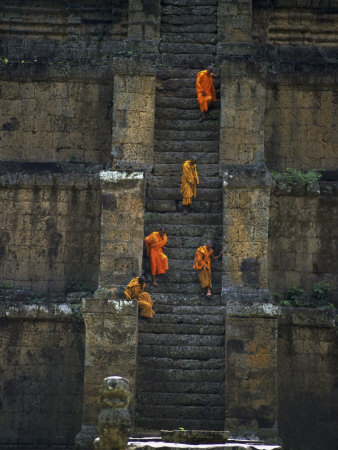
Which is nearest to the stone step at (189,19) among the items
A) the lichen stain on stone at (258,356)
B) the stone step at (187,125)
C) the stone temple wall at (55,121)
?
the stone temple wall at (55,121)

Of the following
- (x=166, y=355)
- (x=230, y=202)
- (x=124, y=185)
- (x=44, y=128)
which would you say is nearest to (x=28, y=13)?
(x=44, y=128)

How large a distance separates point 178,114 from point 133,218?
2766 mm

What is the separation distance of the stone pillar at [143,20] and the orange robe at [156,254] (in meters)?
4.84

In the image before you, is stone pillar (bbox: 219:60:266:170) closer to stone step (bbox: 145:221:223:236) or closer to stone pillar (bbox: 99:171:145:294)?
stone step (bbox: 145:221:223:236)

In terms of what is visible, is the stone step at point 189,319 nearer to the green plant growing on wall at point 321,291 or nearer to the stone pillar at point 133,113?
the green plant growing on wall at point 321,291

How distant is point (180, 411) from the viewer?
53.1 feet

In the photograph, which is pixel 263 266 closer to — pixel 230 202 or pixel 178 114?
pixel 230 202

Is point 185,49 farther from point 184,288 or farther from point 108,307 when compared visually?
point 108,307

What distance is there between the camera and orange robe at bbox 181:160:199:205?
704 inches

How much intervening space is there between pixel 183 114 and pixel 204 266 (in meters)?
3.58

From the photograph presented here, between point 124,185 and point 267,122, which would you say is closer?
point 124,185

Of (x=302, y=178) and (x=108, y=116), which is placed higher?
(x=108, y=116)

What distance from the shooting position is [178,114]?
63.0ft

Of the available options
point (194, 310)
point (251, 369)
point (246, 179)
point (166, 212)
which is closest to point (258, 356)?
point (251, 369)
